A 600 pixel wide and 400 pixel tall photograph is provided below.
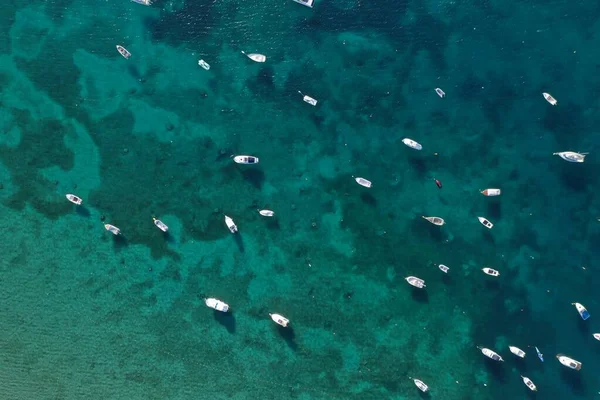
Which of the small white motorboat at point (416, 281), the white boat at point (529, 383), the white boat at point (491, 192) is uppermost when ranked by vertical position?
the white boat at point (491, 192)

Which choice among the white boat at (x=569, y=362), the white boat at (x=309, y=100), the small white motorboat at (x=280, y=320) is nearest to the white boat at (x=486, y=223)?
the white boat at (x=569, y=362)

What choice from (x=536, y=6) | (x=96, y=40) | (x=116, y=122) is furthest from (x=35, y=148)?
(x=536, y=6)

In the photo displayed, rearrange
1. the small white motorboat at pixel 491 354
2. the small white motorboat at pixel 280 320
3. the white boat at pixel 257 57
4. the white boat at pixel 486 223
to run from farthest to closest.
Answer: the white boat at pixel 257 57, the white boat at pixel 486 223, the small white motorboat at pixel 491 354, the small white motorboat at pixel 280 320

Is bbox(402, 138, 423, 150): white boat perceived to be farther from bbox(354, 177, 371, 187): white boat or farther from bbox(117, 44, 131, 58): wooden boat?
bbox(117, 44, 131, 58): wooden boat

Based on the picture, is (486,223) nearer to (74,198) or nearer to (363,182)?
(363,182)

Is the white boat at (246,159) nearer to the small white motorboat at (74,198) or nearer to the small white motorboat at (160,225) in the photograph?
the small white motorboat at (160,225)

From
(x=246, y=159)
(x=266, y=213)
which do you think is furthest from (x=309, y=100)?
(x=266, y=213)

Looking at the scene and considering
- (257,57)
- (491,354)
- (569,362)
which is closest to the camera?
(491,354)
